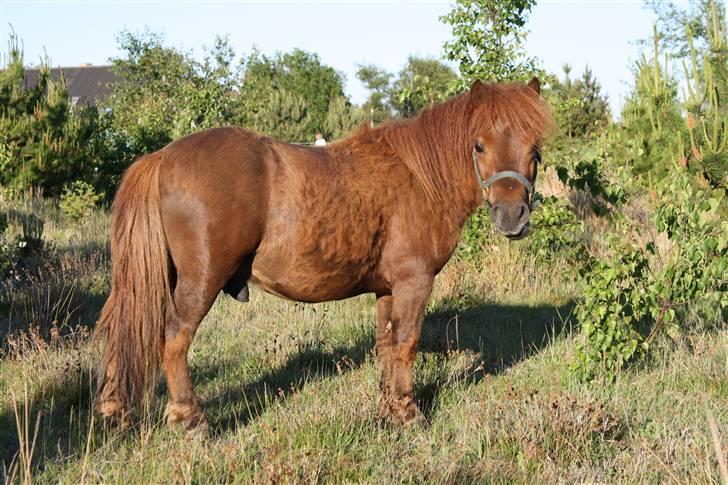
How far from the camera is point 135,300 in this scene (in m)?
3.90

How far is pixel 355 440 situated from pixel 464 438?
23.5 inches

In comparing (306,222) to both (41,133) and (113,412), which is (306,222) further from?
(41,133)

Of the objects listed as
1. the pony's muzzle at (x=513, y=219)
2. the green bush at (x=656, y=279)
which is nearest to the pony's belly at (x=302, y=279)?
the pony's muzzle at (x=513, y=219)

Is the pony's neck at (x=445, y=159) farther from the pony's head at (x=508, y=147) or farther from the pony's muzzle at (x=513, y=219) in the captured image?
the pony's muzzle at (x=513, y=219)

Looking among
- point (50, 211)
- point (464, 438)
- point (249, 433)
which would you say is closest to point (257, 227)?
point (249, 433)

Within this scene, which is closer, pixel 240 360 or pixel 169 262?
pixel 169 262

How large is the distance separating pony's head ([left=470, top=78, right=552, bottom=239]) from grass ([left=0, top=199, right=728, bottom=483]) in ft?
3.54

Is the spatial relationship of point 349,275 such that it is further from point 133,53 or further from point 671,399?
point 133,53

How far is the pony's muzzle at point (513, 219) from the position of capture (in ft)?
13.9

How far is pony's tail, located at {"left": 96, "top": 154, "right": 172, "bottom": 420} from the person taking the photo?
12.7 feet

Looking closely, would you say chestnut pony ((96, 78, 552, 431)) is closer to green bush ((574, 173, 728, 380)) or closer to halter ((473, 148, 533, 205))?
halter ((473, 148, 533, 205))

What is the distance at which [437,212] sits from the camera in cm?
454

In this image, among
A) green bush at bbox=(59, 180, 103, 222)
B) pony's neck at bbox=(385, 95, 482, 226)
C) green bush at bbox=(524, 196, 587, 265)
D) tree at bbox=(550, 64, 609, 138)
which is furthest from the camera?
tree at bbox=(550, 64, 609, 138)

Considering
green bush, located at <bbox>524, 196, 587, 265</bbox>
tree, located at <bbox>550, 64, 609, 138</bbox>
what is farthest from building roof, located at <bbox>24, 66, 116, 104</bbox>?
green bush, located at <bbox>524, 196, 587, 265</bbox>
